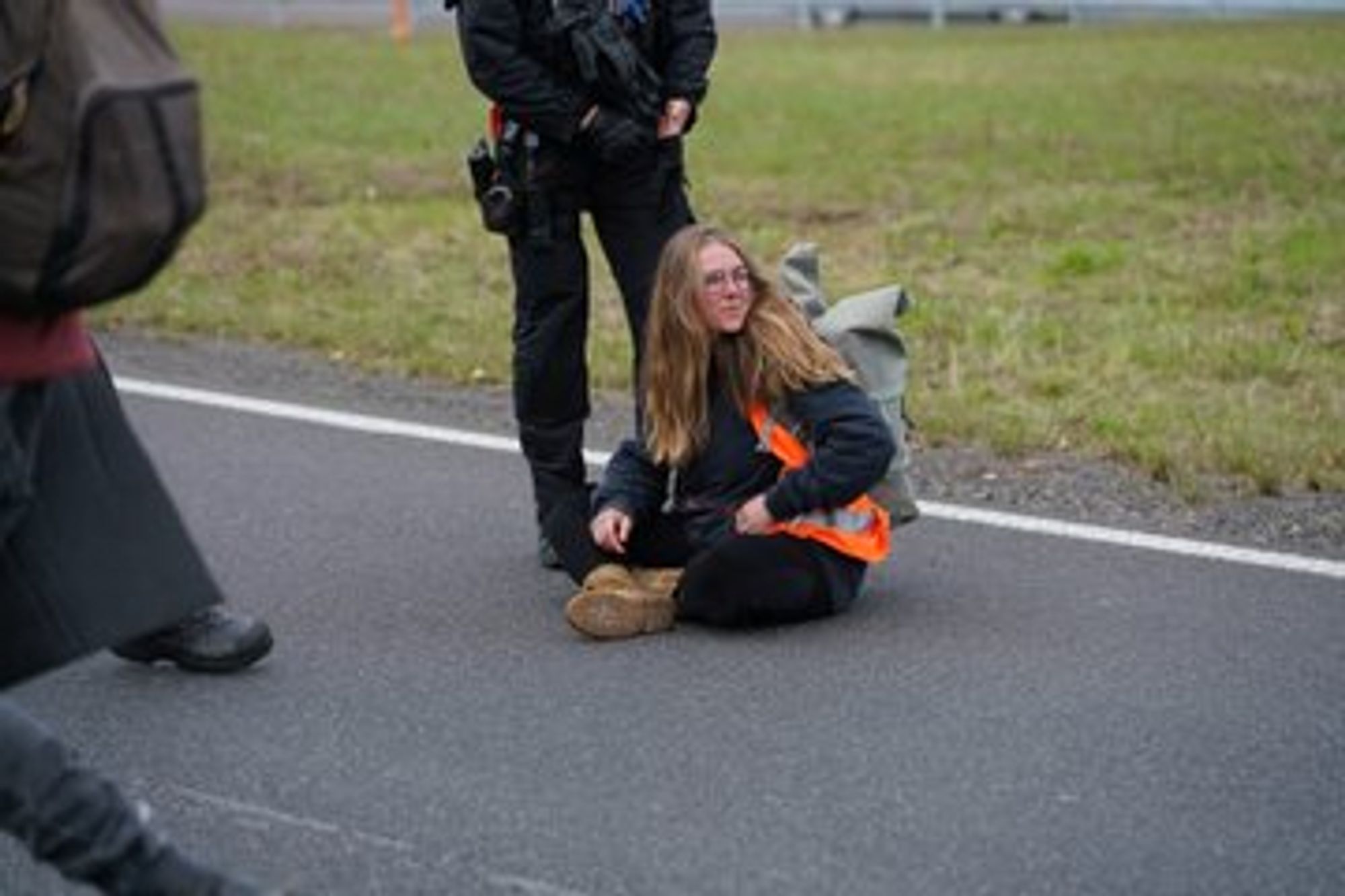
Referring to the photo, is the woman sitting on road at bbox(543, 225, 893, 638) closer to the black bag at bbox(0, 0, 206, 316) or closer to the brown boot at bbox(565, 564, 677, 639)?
the brown boot at bbox(565, 564, 677, 639)

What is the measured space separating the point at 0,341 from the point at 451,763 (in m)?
1.70

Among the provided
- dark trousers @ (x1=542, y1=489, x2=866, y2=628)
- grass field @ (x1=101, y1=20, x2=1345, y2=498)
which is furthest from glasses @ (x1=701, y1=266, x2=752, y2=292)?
grass field @ (x1=101, y1=20, x2=1345, y2=498)

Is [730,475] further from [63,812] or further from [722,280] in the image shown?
[63,812]

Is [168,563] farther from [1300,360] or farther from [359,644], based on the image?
[1300,360]

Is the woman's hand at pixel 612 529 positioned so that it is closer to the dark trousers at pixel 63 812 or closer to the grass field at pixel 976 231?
the grass field at pixel 976 231

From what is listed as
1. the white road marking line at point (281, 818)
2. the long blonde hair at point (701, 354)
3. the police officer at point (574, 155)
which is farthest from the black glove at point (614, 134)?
the white road marking line at point (281, 818)

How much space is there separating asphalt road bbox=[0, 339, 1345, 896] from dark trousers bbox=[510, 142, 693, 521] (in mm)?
352

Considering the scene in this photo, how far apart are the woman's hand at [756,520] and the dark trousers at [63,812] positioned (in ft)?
7.74

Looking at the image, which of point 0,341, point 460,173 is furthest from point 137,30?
point 460,173

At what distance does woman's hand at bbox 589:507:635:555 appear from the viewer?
234 inches

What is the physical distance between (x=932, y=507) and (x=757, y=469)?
1176mm

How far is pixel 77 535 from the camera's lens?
3678mm

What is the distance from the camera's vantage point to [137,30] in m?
3.46

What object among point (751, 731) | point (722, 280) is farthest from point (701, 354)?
point (751, 731)
